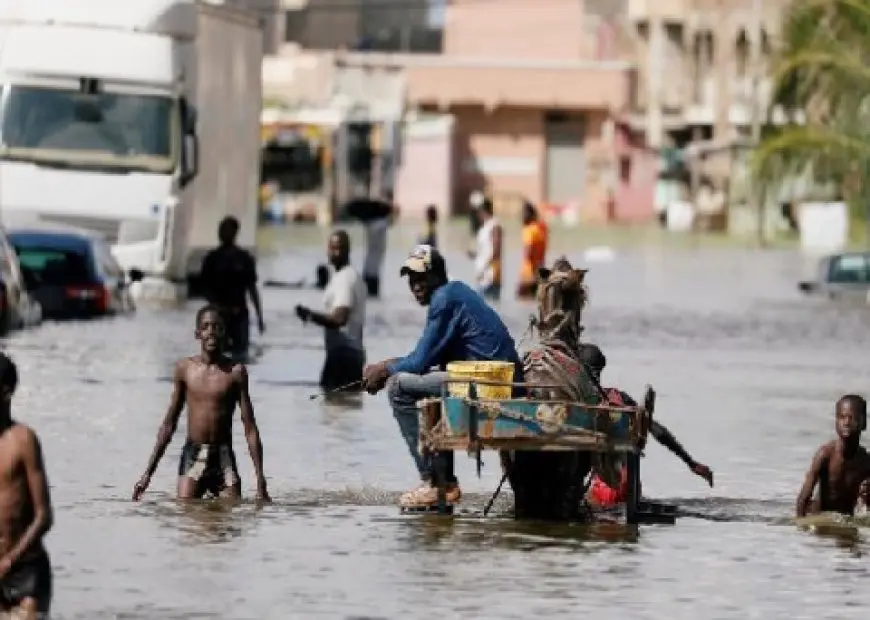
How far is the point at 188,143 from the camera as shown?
3806 cm

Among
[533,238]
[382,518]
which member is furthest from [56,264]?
[382,518]

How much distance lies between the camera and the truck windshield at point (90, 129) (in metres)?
38.0

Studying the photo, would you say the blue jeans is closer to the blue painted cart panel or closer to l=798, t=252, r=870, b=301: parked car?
the blue painted cart panel

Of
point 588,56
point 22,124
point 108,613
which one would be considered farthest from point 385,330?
point 588,56

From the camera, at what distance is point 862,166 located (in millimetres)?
53156

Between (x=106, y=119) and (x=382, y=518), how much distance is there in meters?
21.8

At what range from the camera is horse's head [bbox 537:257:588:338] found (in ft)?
53.5

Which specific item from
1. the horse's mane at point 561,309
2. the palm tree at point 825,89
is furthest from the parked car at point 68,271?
the horse's mane at point 561,309

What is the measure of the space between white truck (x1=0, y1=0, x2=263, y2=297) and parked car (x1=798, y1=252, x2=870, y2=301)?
1205 cm

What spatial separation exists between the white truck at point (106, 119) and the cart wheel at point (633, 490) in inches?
849

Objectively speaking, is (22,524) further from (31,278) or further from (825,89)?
(825,89)

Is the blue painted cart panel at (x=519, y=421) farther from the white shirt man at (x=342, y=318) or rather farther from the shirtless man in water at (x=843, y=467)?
the white shirt man at (x=342, y=318)

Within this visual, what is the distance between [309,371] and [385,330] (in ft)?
24.3

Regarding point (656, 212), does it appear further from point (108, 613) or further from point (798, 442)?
point (108, 613)
